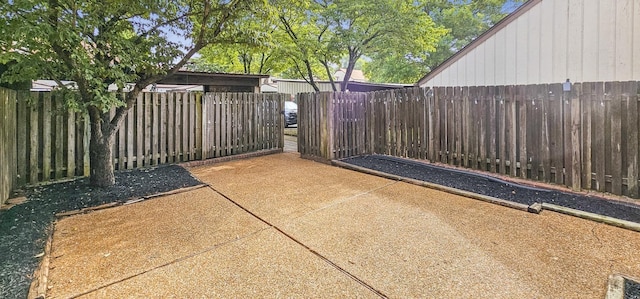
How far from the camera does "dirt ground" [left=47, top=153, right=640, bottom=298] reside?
226 centimetres

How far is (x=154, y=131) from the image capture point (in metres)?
6.43

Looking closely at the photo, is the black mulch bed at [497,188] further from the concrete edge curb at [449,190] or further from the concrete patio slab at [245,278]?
the concrete patio slab at [245,278]

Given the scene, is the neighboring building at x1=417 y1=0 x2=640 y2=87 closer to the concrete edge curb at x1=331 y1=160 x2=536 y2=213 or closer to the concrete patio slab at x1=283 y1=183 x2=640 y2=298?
the concrete edge curb at x1=331 y1=160 x2=536 y2=213

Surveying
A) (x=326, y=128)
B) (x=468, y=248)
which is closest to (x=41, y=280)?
(x=468, y=248)

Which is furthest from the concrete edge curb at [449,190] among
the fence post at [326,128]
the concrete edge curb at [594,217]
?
the fence post at [326,128]

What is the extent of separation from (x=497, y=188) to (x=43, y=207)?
6.21m

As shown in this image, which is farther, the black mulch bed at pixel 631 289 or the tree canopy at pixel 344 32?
the tree canopy at pixel 344 32

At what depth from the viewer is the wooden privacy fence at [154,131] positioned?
490 cm

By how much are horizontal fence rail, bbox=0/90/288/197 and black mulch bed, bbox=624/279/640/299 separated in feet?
20.6

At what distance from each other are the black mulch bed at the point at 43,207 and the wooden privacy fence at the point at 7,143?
10.5 inches

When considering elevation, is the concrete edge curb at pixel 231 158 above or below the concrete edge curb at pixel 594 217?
above

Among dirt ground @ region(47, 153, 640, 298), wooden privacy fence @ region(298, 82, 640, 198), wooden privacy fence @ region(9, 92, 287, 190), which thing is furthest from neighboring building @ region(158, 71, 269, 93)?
dirt ground @ region(47, 153, 640, 298)

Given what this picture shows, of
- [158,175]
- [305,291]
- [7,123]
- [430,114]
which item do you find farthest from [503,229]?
[7,123]

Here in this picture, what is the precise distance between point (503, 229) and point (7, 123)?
6.25 m
